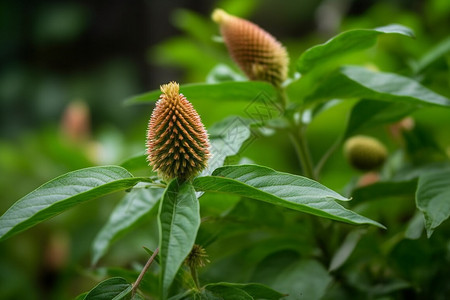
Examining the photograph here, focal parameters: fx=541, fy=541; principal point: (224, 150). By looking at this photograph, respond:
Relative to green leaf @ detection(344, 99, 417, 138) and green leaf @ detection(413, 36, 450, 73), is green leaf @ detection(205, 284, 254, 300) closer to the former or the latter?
green leaf @ detection(344, 99, 417, 138)

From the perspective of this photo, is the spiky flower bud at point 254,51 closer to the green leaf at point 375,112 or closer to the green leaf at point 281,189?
the green leaf at point 375,112

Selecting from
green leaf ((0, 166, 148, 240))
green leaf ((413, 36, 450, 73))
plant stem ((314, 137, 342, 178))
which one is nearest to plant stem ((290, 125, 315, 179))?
plant stem ((314, 137, 342, 178))

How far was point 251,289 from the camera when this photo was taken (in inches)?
24.8

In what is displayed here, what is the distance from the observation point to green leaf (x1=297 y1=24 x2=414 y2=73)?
736 millimetres

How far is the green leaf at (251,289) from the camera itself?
0.60m

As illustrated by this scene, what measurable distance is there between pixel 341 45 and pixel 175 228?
1.33 ft

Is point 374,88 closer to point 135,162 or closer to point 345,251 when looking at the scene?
point 345,251

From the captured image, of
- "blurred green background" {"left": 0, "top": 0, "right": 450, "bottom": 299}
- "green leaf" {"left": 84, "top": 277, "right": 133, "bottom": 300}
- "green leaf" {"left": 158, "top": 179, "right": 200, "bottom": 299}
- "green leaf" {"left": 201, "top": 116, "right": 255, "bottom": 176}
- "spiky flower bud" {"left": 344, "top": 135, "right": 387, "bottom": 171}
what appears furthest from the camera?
"blurred green background" {"left": 0, "top": 0, "right": 450, "bottom": 299}

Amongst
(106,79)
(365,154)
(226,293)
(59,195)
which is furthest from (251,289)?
(106,79)

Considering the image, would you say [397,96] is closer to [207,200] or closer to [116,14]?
[207,200]

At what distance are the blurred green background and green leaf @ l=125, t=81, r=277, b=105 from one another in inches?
4.5

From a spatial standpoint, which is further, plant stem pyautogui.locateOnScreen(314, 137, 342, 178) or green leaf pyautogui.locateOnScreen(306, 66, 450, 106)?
plant stem pyautogui.locateOnScreen(314, 137, 342, 178)

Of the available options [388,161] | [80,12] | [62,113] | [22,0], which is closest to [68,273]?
[388,161]

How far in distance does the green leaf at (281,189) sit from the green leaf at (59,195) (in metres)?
0.10
